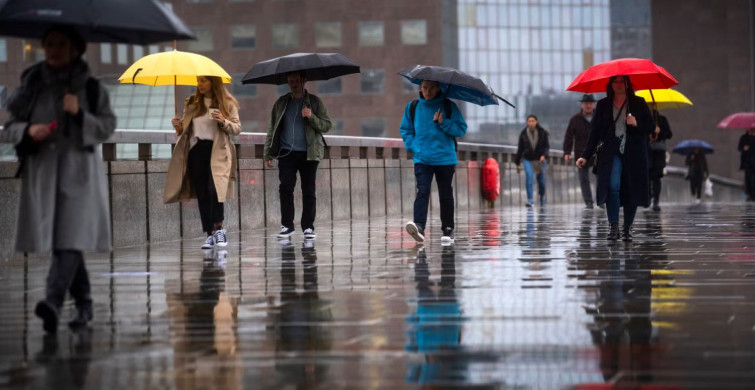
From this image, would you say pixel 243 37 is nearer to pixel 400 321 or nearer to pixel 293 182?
pixel 293 182

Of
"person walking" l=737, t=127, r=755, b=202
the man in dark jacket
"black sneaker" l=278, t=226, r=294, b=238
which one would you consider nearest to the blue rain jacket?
"black sneaker" l=278, t=226, r=294, b=238

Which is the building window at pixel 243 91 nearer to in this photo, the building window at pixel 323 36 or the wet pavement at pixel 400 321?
the building window at pixel 323 36

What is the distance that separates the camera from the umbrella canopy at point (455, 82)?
13.2 m

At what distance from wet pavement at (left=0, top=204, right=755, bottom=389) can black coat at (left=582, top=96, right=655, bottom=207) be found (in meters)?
1.14

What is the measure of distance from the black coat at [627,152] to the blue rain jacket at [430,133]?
51.6 inches

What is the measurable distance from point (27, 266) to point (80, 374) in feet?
19.8

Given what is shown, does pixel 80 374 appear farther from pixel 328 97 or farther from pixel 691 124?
pixel 691 124

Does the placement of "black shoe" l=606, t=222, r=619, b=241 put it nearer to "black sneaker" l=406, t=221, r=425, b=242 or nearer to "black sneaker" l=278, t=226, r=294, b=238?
"black sneaker" l=406, t=221, r=425, b=242

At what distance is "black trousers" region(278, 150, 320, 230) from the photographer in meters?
14.6

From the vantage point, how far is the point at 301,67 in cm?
1429

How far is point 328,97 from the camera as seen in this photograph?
3519 inches

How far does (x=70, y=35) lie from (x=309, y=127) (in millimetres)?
7191

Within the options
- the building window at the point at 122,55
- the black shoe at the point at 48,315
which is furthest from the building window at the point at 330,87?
the black shoe at the point at 48,315

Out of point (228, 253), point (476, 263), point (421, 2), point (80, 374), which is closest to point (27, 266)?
point (228, 253)
